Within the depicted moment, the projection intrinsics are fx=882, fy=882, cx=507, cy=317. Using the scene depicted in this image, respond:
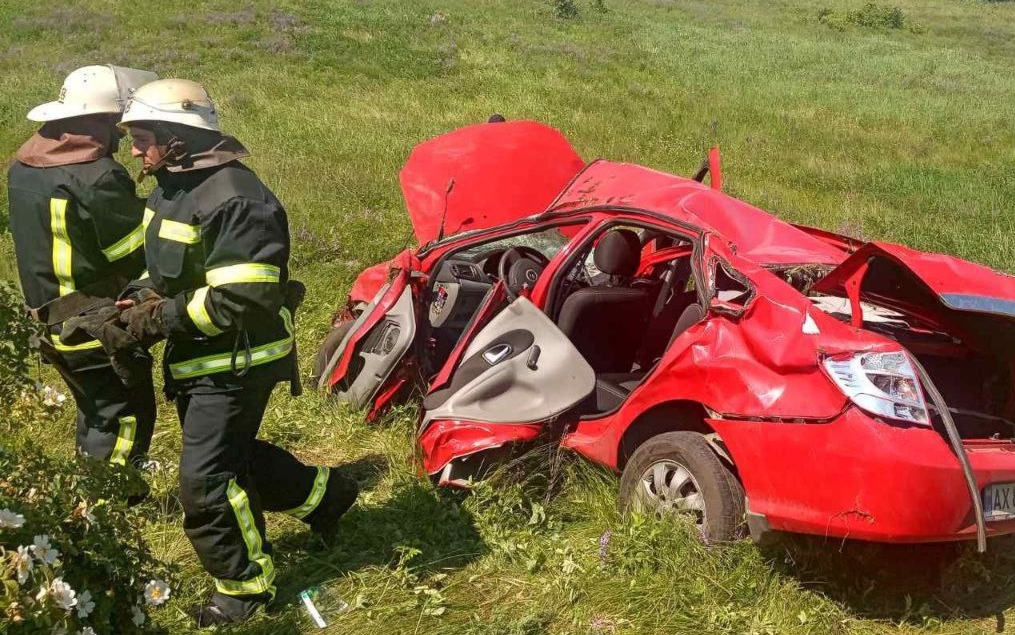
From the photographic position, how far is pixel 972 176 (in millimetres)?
10227

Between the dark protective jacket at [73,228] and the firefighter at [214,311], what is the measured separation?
0.59 metres

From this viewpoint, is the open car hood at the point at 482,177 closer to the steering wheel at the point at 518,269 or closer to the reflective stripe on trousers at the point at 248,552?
the steering wheel at the point at 518,269

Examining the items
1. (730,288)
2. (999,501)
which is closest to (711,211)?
(730,288)

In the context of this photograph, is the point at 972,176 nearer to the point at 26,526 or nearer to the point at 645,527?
the point at 645,527

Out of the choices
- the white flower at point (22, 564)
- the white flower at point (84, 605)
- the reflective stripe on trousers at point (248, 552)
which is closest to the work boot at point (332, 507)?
the reflective stripe on trousers at point (248, 552)

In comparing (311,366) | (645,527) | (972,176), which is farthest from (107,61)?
(645,527)

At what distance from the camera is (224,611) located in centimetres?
314

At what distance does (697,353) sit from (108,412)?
252 cm

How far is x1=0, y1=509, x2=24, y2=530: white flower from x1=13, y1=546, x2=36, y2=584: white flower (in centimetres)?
6

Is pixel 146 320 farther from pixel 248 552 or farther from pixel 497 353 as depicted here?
pixel 497 353

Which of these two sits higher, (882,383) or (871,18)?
(882,383)

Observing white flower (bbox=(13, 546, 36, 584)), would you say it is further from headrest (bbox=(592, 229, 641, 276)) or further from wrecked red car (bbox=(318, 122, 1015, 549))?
headrest (bbox=(592, 229, 641, 276))

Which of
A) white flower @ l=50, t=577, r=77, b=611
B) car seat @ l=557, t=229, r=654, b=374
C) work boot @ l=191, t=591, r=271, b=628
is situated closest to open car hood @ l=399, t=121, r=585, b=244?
car seat @ l=557, t=229, r=654, b=374

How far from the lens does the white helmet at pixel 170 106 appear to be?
2949mm
